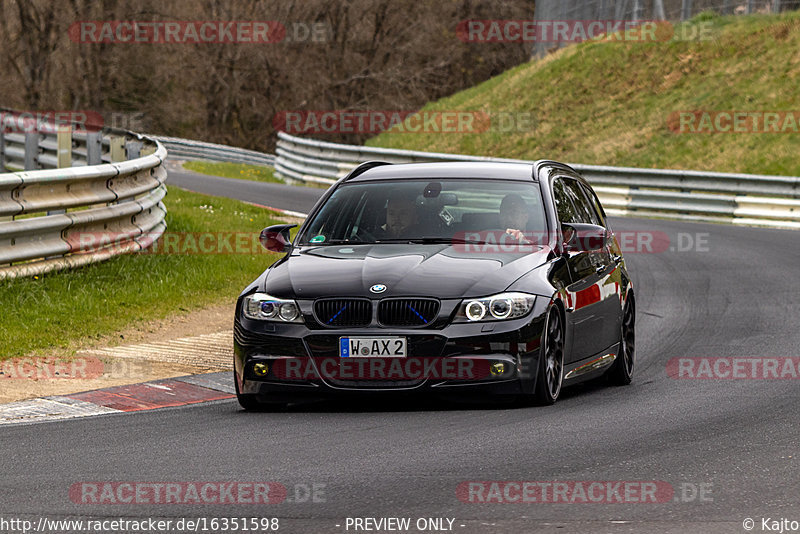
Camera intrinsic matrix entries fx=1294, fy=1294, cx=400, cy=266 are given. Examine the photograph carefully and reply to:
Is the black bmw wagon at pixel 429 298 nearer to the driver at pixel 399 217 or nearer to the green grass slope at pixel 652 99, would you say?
the driver at pixel 399 217

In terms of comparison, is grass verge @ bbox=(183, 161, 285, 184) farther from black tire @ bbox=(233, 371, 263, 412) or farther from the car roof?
black tire @ bbox=(233, 371, 263, 412)

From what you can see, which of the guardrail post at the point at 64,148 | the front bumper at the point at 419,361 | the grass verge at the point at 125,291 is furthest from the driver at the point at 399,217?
the guardrail post at the point at 64,148

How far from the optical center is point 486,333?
758cm

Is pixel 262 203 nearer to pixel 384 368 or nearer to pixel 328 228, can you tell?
pixel 328 228

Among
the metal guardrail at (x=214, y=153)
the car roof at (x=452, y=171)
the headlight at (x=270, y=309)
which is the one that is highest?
the car roof at (x=452, y=171)

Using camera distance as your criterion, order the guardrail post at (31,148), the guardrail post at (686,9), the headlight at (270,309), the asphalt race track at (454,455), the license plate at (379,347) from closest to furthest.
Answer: the asphalt race track at (454,455)
the license plate at (379,347)
the headlight at (270,309)
the guardrail post at (31,148)
the guardrail post at (686,9)

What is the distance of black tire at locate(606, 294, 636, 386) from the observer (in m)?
9.60

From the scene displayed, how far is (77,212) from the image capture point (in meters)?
12.5

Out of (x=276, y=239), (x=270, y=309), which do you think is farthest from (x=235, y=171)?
(x=270, y=309)

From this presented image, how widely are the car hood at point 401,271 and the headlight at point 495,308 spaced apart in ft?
0.18

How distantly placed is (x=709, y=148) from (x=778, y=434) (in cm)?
2800

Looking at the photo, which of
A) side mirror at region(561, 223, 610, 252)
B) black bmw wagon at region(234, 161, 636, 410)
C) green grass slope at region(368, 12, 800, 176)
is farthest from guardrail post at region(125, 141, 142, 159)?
green grass slope at region(368, 12, 800, 176)

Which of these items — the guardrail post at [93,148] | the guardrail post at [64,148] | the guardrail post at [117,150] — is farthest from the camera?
the guardrail post at [117,150]

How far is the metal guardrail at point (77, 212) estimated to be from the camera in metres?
11.4
